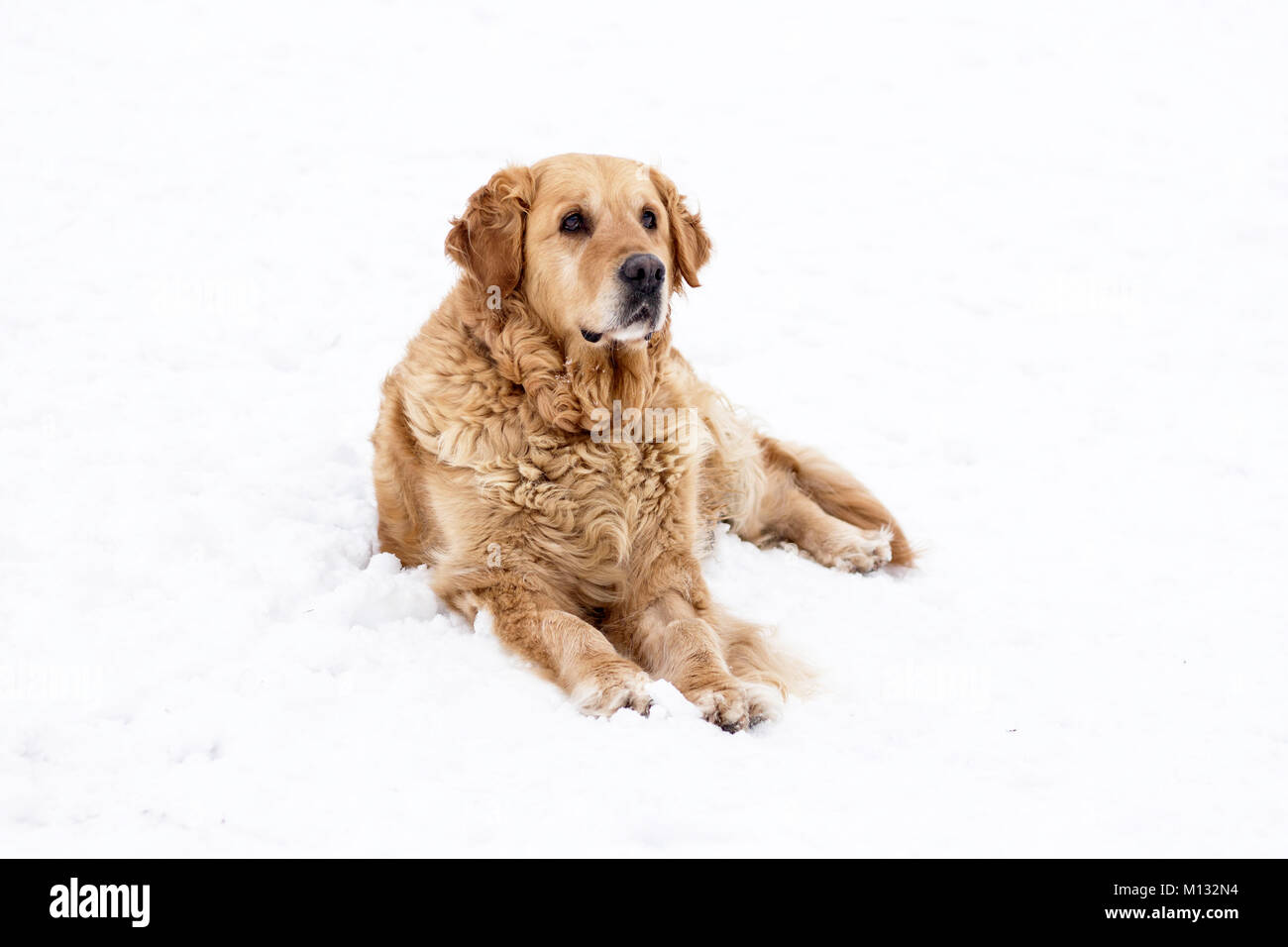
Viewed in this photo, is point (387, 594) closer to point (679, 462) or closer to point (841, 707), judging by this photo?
point (679, 462)

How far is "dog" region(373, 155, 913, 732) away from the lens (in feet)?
12.7

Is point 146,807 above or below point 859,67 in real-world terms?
below

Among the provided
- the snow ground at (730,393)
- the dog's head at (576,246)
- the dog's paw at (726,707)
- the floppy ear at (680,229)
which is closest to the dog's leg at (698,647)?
the dog's paw at (726,707)

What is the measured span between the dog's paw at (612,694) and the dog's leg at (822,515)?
1.78 metres

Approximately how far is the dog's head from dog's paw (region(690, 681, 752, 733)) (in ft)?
4.29

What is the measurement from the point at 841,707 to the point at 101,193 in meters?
6.02

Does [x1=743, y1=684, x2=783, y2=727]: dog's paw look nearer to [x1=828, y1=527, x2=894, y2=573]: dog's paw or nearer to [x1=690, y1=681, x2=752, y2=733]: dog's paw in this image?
[x1=690, y1=681, x2=752, y2=733]: dog's paw

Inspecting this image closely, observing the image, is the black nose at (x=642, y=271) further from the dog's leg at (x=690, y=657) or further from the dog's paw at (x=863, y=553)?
the dog's paw at (x=863, y=553)


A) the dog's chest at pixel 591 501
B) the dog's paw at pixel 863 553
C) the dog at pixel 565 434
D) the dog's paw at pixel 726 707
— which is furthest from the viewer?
the dog's paw at pixel 863 553

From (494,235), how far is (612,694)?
1758 mm

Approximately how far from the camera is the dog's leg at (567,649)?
133 inches

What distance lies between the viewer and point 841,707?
3551 millimetres

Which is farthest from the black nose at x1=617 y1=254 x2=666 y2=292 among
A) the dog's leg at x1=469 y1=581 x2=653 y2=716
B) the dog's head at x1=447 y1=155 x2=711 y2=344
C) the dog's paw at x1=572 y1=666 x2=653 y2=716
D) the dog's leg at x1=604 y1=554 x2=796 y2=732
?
the dog's paw at x1=572 y1=666 x2=653 y2=716
